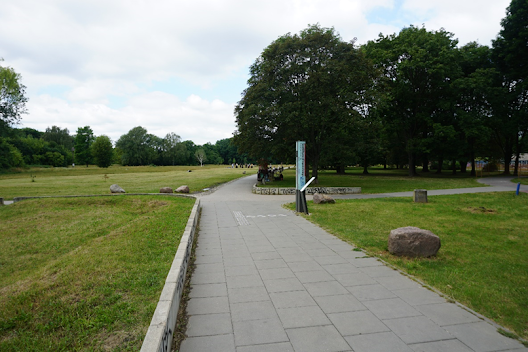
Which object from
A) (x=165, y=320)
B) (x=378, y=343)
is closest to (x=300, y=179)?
(x=378, y=343)

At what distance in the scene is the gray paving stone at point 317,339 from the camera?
2682mm

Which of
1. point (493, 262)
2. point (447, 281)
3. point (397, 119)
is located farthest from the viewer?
point (397, 119)

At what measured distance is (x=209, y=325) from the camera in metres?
3.11

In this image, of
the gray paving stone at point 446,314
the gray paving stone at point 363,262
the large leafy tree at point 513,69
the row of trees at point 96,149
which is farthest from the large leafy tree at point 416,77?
the row of trees at point 96,149

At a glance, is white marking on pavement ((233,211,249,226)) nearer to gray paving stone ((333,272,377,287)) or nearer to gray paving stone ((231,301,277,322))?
gray paving stone ((333,272,377,287))

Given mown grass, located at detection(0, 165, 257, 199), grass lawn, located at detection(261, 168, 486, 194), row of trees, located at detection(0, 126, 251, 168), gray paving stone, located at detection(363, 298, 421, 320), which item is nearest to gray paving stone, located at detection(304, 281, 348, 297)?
gray paving stone, located at detection(363, 298, 421, 320)

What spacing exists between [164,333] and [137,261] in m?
2.91

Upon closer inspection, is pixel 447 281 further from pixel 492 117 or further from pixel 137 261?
pixel 492 117

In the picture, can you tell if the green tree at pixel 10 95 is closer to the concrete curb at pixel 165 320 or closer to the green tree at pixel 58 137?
the concrete curb at pixel 165 320

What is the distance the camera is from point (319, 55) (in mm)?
18109

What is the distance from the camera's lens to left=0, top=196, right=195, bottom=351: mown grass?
2898 millimetres

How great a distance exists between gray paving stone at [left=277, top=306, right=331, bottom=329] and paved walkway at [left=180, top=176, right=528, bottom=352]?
0.01 m

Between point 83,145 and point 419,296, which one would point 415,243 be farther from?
point 83,145

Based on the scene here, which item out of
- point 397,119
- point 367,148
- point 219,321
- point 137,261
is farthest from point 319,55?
point 219,321
